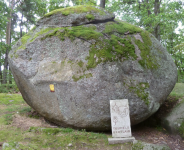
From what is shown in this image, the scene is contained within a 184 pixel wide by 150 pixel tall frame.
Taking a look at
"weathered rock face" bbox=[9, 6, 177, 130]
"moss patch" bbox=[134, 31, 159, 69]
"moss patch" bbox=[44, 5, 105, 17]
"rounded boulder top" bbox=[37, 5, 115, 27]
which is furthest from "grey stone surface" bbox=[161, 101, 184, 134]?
"moss patch" bbox=[44, 5, 105, 17]

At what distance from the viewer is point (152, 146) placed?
401 cm

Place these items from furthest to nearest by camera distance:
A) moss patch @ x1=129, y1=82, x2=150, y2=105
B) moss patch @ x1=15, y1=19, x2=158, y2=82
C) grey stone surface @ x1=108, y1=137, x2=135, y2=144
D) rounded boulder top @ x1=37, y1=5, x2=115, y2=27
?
rounded boulder top @ x1=37, y1=5, x2=115, y2=27 < moss patch @ x1=15, y1=19, x2=158, y2=82 < moss patch @ x1=129, y1=82, x2=150, y2=105 < grey stone surface @ x1=108, y1=137, x2=135, y2=144

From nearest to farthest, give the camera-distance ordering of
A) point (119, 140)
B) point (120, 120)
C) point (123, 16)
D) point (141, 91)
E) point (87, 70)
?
point (119, 140) < point (120, 120) < point (87, 70) < point (141, 91) < point (123, 16)

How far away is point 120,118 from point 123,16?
36.3ft

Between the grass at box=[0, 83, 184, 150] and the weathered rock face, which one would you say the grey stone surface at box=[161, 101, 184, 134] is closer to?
the weathered rock face

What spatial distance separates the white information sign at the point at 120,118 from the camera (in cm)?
439

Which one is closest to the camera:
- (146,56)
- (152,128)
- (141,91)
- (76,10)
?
(141,91)

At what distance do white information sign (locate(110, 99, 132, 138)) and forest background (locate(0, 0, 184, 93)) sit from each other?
8.10m

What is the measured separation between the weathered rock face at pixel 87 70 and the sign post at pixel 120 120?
1.16 ft

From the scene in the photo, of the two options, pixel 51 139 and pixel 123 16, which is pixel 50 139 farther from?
pixel 123 16

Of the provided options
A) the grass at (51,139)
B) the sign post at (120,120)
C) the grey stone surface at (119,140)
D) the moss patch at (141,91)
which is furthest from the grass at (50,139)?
the moss patch at (141,91)

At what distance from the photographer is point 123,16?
43.9 ft

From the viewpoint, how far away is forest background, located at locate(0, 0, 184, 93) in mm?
10859

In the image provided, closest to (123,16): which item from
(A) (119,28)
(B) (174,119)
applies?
(A) (119,28)
